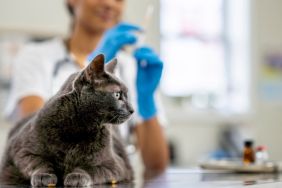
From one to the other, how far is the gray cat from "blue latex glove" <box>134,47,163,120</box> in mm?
400

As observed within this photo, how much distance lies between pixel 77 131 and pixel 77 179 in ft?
0.28

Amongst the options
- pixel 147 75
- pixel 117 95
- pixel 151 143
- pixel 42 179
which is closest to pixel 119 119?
pixel 117 95

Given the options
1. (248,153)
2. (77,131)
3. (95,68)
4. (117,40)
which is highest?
(117,40)

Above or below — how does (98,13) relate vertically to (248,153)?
above

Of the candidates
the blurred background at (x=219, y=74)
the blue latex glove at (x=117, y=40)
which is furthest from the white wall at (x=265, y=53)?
the blue latex glove at (x=117, y=40)

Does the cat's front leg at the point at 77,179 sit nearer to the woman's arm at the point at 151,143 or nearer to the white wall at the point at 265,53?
the woman's arm at the point at 151,143

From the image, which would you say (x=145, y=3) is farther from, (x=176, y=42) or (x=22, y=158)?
(x=22, y=158)

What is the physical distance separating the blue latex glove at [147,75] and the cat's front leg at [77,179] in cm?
47

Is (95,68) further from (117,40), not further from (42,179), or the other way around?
(117,40)

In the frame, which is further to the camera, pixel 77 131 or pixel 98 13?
pixel 98 13

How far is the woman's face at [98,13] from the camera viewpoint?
67.8 inches

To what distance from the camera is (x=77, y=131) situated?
0.85 m

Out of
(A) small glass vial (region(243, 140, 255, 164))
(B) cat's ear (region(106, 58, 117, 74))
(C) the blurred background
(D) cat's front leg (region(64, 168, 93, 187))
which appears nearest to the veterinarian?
(A) small glass vial (region(243, 140, 255, 164))

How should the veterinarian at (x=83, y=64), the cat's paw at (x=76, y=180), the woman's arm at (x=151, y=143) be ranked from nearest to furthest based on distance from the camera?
the cat's paw at (x=76, y=180), the veterinarian at (x=83, y=64), the woman's arm at (x=151, y=143)
